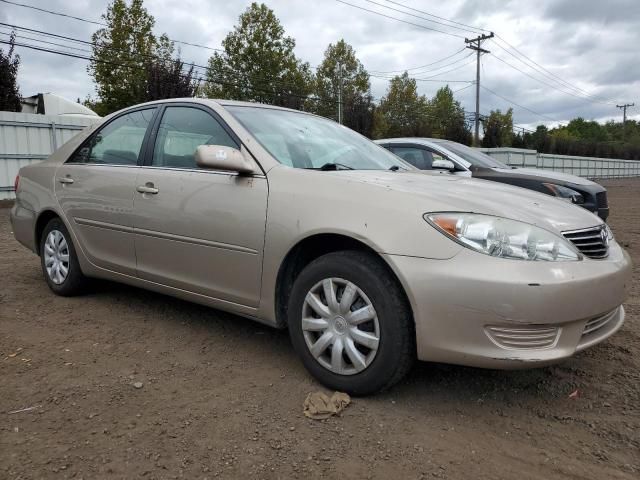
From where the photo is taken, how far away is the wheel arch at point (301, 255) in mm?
2703

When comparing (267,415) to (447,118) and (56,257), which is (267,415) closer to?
(56,257)

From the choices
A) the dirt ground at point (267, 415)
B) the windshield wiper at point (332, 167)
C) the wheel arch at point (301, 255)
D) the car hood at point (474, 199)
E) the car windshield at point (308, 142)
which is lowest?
the dirt ground at point (267, 415)

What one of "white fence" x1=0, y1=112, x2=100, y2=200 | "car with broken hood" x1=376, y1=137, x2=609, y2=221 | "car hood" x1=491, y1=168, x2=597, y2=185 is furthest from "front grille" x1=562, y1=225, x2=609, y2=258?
"white fence" x1=0, y1=112, x2=100, y2=200

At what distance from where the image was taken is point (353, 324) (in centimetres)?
253

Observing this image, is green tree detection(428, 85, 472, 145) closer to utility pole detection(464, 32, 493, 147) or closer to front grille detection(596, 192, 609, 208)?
utility pole detection(464, 32, 493, 147)

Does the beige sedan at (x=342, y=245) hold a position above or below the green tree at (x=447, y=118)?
below

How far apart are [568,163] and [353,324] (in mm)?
33718

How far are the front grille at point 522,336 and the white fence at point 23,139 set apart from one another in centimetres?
1303

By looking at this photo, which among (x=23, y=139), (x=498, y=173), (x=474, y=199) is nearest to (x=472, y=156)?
(x=498, y=173)

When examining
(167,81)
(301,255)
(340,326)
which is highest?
(167,81)

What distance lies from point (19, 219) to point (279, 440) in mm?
3652

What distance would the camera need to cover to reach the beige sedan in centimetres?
229

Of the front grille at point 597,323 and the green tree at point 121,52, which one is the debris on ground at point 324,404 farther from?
the green tree at point 121,52

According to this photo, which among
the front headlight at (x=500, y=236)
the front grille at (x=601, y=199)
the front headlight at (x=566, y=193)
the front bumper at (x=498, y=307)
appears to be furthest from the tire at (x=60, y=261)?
the front grille at (x=601, y=199)
